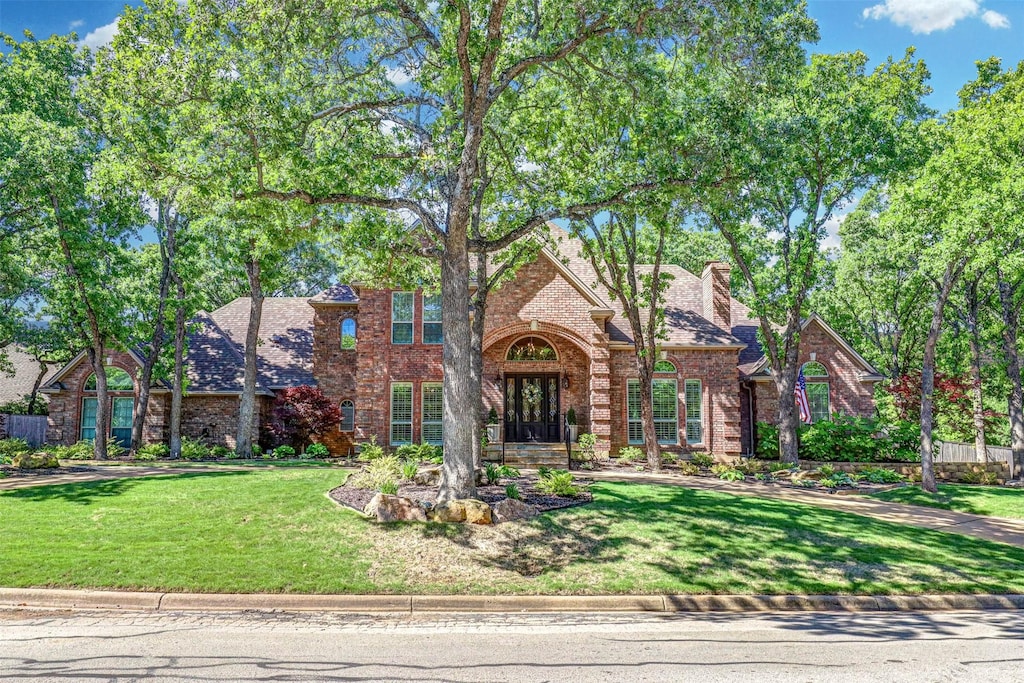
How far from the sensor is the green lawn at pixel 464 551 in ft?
28.9

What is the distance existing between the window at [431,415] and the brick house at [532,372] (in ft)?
0.13

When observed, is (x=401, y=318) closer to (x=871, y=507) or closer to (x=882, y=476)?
(x=871, y=507)

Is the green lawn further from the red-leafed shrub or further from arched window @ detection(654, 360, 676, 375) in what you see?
arched window @ detection(654, 360, 676, 375)

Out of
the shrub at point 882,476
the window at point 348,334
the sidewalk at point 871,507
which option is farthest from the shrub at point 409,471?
the shrub at point 882,476

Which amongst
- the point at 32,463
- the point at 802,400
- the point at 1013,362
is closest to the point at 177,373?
the point at 32,463

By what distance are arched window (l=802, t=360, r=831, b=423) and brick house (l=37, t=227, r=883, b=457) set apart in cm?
4

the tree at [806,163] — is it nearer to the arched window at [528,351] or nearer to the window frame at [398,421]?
the arched window at [528,351]

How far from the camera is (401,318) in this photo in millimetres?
23047

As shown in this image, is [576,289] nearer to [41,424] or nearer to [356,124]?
[356,124]

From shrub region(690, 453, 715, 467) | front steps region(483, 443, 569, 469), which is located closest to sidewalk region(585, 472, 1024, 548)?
front steps region(483, 443, 569, 469)

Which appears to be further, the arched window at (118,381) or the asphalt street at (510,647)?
the arched window at (118,381)

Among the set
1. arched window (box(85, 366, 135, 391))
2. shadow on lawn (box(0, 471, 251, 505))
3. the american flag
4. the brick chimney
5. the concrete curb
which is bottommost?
the concrete curb

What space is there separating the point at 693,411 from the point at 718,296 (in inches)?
168

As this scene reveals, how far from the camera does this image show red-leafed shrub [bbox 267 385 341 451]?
23.0 metres
